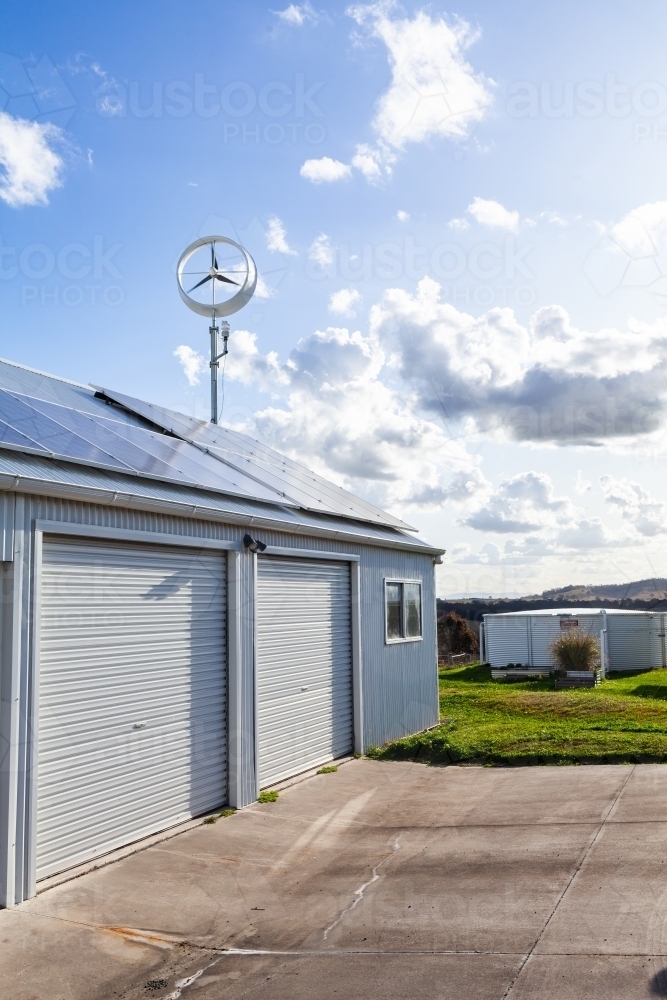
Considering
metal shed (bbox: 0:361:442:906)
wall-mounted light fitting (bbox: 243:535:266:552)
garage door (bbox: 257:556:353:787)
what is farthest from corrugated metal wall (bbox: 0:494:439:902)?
garage door (bbox: 257:556:353:787)

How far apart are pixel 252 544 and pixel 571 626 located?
2223cm

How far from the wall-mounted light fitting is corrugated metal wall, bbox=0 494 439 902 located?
13 cm

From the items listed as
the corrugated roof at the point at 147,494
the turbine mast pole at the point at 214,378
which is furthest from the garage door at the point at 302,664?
the turbine mast pole at the point at 214,378

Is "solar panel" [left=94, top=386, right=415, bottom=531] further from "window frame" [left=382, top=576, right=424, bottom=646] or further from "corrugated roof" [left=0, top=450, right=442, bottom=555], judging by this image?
"window frame" [left=382, top=576, right=424, bottom=646]

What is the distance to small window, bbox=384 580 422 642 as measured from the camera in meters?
14.5

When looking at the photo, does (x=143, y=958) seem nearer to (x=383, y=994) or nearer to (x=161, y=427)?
(x=383, y=994)

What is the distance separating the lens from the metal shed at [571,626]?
30109 mm

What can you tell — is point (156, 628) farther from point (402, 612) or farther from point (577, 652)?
point (577, 652)

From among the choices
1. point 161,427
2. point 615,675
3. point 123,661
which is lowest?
point 615,675

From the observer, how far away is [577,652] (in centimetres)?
2738

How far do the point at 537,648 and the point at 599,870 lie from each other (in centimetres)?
2410

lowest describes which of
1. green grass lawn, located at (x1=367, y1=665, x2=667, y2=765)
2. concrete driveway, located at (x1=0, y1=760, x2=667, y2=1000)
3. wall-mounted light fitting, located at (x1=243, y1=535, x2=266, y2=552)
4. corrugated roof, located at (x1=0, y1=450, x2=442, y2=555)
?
concrete driveway, located at (x1=0, y1=760, x2=667, y2=1000)

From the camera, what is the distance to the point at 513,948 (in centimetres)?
560

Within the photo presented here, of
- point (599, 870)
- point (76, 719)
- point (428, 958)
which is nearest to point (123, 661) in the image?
point (76, 719)
